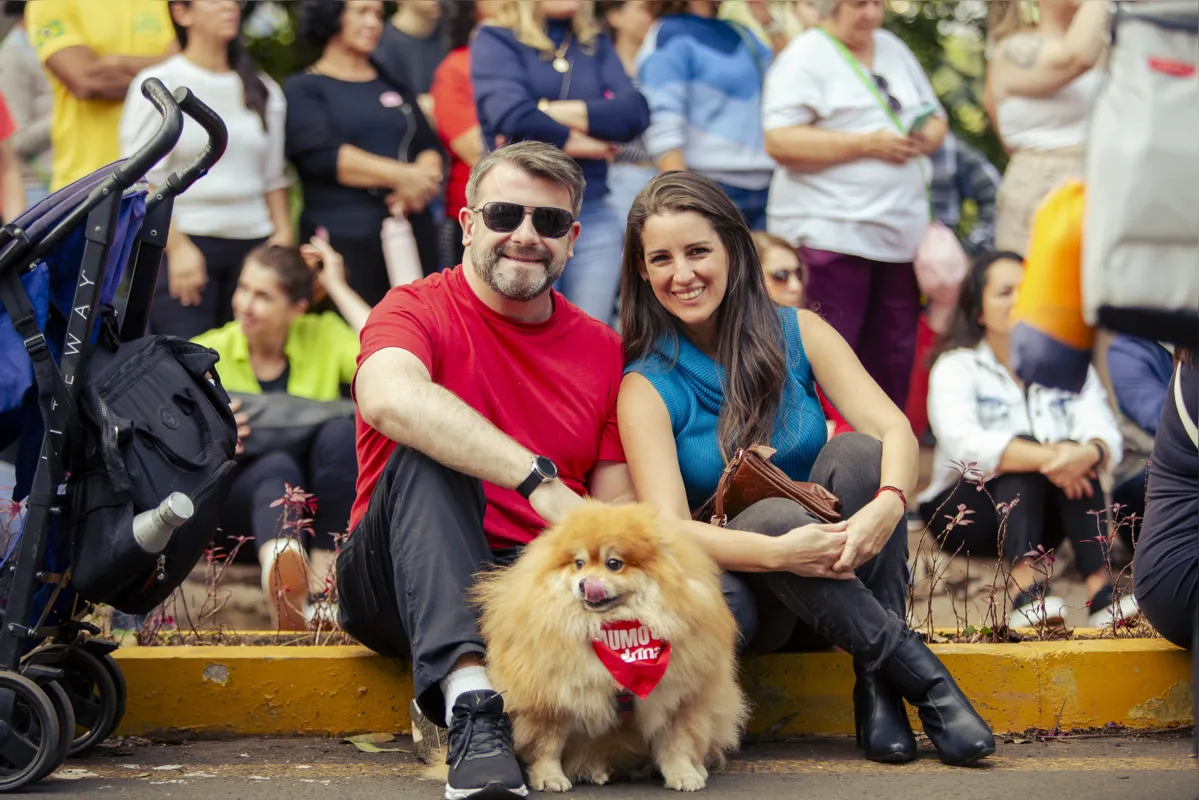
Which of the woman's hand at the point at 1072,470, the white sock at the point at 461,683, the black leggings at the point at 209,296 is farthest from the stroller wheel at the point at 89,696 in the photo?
the woman's hand at the point at 1072,470

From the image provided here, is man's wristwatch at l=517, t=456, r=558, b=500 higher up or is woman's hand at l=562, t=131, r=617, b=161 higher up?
woman's hand at l=562, t=131, r=617, b=161

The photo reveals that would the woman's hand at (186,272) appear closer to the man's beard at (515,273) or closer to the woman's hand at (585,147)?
the woman's hand at (585,147)

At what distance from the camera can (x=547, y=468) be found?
325 centimetres

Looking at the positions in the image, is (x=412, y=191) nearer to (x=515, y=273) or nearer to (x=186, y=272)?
(x=186, y=272)

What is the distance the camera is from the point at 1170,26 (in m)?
2.11

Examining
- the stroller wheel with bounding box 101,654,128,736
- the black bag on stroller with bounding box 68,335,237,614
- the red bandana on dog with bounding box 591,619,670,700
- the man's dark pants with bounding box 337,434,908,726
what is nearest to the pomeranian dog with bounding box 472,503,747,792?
the red bandana on dog with bounding box 591,619,670,700

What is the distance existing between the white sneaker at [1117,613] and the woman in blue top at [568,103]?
2.23 m

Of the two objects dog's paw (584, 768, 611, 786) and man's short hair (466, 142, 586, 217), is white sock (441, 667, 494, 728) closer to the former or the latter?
dog's paw (584, 768, 611, 786)

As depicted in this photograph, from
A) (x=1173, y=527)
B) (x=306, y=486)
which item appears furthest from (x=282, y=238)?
(x=1173, y=527)

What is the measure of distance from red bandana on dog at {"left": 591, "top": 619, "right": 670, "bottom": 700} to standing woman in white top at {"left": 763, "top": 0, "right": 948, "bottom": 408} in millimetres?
3017

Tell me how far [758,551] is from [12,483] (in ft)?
6.25

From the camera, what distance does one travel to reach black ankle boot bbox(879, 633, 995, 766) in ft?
11.0

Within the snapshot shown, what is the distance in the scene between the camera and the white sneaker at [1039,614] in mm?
4176

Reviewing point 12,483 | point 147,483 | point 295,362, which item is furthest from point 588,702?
point 295,362
